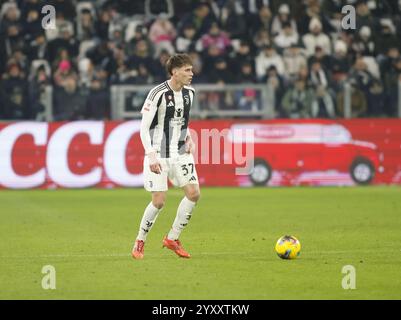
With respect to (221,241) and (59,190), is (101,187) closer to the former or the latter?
(59,190)

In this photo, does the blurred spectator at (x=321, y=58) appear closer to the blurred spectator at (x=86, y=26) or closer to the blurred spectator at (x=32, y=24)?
the blurred spectator at (x=86, y=26)

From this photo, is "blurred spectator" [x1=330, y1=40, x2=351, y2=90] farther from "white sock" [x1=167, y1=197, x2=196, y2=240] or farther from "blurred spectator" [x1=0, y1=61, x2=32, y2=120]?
"white sock" [x1=167, y1=197, x2=196, y2=240]

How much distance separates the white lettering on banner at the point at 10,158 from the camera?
22812mm

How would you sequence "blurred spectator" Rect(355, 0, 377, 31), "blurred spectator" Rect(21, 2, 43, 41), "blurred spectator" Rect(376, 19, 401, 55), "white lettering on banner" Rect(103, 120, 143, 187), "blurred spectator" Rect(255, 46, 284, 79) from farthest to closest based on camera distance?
"blurred spectator" Rect(355, 0, 377, 31), "blurred spectator" Rect(376, 19, 401, 55), "blurred spectator" Rect(21, 2, 43, 41), "blurred spectator" Rect(255, 46, 284, 79), "white lettering on banner" Rect(103, 120, 143, 187)

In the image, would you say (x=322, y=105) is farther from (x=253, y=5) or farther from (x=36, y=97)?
(x=36, y=97)

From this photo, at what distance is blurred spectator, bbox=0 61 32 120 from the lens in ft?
77.0

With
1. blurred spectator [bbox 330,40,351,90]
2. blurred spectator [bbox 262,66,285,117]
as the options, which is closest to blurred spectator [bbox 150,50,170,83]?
blurred spectator [bbox 262,66,285,117]

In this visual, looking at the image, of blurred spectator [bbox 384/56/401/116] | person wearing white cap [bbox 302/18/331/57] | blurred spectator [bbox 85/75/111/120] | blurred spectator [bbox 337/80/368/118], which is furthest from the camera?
person wearing white cap [bbox 302/18/331/57]

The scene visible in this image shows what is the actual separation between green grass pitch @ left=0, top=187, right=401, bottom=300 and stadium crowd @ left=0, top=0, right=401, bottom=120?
9.45 feet

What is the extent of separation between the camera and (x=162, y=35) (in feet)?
83.7

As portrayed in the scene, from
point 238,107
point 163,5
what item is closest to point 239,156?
point 238,107

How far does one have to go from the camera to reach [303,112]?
24.0 metres

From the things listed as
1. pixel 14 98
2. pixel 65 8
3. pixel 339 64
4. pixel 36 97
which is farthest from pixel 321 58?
pixel 14 98
